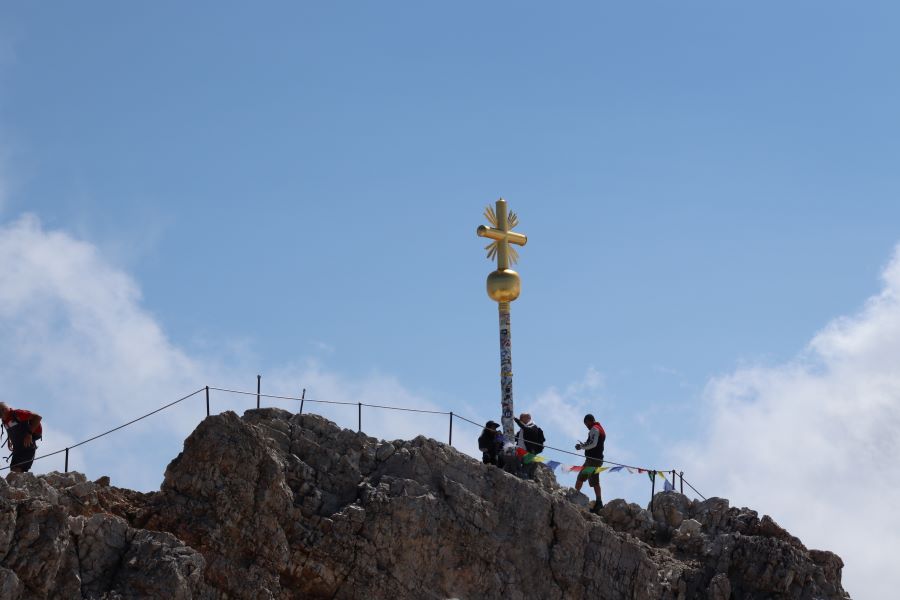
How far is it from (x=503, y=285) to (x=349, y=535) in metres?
7.12

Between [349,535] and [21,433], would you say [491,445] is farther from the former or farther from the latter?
[21,433]

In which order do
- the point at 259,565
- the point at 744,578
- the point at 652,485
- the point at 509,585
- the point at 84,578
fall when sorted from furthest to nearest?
the point at 652,485 < the point at 744,578 < the point at 509,585 < the point at 259,565 < the point at 84,578

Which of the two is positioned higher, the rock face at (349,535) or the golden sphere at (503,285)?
the golden sphere at (503,285)

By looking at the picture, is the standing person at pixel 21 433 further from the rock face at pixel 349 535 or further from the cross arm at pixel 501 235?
the cross arm at pixel 501 235

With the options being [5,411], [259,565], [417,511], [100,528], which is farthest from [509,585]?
[5,411]

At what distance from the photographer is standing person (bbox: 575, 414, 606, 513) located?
89.2 feet

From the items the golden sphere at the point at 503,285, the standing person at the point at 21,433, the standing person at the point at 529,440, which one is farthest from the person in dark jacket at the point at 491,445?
the standing person at the point at 21,433

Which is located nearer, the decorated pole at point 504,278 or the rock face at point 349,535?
the rock face at point 349,535

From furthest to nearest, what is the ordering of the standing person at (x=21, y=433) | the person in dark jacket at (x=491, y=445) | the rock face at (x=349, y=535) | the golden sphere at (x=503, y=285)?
the golden sphere at (x=503, y=285), the person in dark jacket at (x=491, y=445), the standing person at (x=21, y=433), the rock face at (x=349, y=535)

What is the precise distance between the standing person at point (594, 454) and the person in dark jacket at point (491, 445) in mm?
1548

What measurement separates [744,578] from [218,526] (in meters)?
9.11

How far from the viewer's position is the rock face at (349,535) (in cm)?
2084

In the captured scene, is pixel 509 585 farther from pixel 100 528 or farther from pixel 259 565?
pixel 100 528

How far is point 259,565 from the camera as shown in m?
22.2
